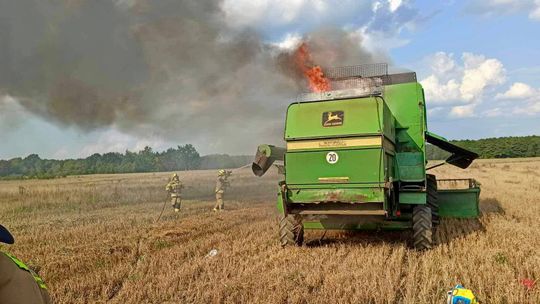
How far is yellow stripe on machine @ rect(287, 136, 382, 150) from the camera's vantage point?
753 centimetres

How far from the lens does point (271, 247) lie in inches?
324

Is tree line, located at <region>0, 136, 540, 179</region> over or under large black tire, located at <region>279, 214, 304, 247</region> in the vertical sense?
over

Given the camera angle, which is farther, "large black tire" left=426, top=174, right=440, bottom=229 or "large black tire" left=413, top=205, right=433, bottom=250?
"large black tire" left=426, top=174, right=440, bottom=229

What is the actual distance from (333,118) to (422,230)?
2553 mm

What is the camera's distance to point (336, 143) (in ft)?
25.3

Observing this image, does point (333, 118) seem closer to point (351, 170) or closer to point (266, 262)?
point (351, 170)

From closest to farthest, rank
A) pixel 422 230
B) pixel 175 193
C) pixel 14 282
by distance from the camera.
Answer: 1. pixel 14 282
2. pixel 422 230
3. pixel 175 193

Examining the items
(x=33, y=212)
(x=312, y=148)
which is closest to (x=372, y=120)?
(x=312, y=148)

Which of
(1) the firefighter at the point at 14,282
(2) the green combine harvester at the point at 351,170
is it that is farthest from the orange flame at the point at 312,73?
(1) the firefighter at the point at 14,282

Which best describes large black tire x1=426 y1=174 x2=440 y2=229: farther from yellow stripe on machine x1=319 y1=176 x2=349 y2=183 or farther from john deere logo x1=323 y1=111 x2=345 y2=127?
john deere logo x1=323 y1=111 x2=345 y2=127

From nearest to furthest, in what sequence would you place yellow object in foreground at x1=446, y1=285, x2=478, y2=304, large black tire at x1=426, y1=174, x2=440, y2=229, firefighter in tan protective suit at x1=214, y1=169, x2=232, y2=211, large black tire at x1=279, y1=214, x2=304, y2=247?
yellow object in foreground at x1=446, y1=285, x2=478, y2=304 → large black tire at x1=279, y1=214, x2=304, y2=247 → large black tire at x1=426, y1=174, x2=440, y2=229 → firefighter in tan protective suit at x1=214, y1=169, x2=232, y2=211

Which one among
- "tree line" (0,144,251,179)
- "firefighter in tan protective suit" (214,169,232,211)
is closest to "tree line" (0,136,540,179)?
"tree line" (0,144,251,179)

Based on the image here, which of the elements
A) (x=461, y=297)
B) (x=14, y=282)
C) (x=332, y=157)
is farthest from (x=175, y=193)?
(x=14, y=282)

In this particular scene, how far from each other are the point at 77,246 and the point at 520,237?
8.39 metres
